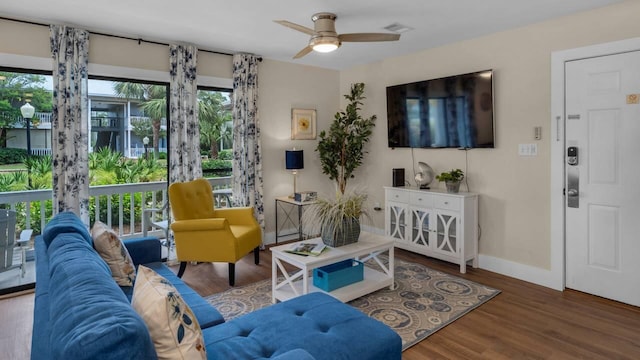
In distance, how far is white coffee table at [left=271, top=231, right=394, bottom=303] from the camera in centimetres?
291

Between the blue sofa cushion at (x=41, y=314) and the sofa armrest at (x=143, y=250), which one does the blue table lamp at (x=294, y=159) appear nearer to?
the sofa armrest at (x=143, y=250)

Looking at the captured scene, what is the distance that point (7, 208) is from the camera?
11.7ft

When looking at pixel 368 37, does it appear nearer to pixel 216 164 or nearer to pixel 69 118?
pixel 216 164

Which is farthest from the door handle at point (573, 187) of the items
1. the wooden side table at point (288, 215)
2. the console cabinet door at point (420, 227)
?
the wooden side table at point (288, 215)

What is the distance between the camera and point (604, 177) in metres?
3.22

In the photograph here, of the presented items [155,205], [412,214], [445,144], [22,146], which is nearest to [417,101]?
[445,144]

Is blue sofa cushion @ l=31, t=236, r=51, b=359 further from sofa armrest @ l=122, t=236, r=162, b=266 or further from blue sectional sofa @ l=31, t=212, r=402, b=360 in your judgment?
sofa armrest @ l=122, t=236, r=162, b=266

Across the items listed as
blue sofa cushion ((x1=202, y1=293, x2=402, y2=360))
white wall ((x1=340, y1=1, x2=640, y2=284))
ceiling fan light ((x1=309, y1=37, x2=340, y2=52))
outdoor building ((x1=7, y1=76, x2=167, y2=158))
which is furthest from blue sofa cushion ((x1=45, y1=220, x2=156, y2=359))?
white wall ((x1=340, y1=1, x2=640, y2=284))

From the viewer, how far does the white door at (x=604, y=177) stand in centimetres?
306

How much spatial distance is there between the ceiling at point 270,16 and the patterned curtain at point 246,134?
518mm

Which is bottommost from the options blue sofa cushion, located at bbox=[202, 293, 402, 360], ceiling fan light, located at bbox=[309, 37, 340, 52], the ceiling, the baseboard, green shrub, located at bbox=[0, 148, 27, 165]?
the baseboard

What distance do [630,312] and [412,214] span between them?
211cm

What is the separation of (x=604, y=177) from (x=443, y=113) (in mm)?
1686

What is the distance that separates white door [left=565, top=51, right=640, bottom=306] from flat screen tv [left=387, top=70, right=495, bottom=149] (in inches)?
30.5
